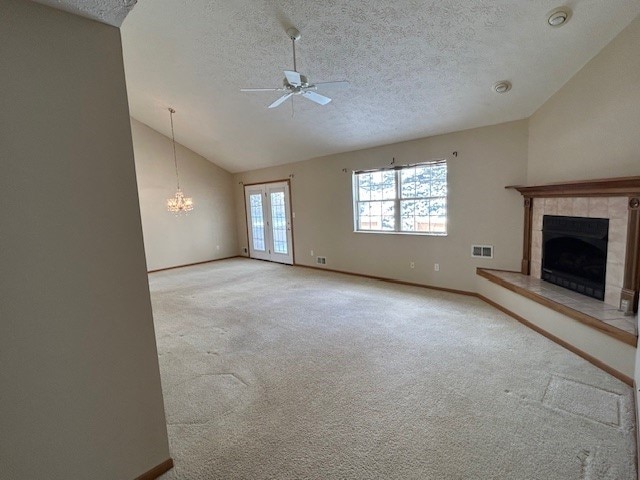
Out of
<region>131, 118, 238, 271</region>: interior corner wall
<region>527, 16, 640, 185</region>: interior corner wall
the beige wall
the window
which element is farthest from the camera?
<region>131, 118, 238, 271</region>: interior corner wall

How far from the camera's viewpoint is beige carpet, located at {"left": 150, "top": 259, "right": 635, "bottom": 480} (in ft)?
5.60

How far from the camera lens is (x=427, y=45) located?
3053 mm

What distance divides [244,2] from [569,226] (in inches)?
166

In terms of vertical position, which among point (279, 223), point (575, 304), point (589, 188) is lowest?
point (575, 304)

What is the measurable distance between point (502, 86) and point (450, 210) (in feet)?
5.96

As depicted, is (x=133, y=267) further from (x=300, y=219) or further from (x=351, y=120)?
(x=300, y=219)

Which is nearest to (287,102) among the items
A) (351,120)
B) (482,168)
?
(351,120)

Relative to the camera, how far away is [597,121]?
305cm

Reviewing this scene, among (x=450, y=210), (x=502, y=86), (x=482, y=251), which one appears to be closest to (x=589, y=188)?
(x=502, y=86)

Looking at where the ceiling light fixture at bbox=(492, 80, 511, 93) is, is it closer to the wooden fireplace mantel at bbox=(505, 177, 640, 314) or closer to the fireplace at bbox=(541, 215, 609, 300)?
the wooden fireplace mantel at bbox=(505, 177, 640, 314)

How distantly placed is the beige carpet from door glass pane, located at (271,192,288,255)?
370cm

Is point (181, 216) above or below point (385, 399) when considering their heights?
above

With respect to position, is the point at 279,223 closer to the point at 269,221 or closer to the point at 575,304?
the point at 269,221

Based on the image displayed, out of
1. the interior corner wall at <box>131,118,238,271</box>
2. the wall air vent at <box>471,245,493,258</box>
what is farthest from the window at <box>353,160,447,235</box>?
the interior corner wall at <box>131,118,238,271</box>
